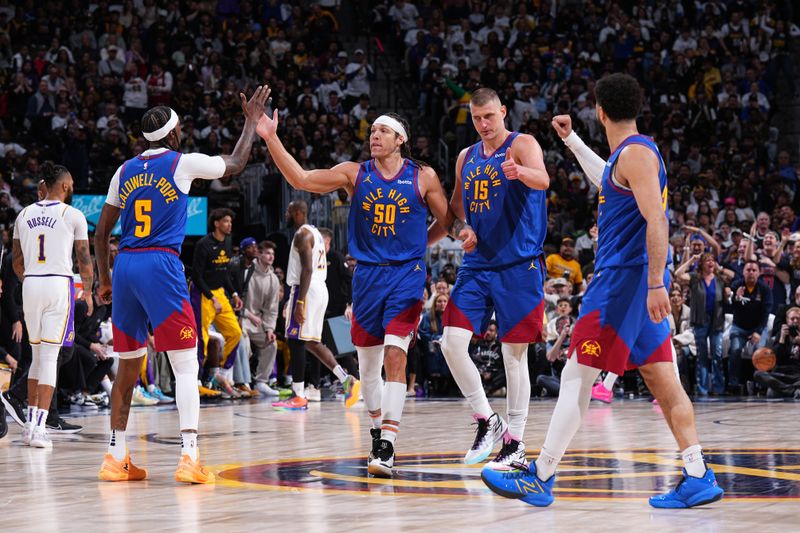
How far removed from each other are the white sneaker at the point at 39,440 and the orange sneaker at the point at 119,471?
209 centimetres

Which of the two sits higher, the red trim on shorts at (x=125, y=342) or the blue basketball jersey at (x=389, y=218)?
the blue basketball jersey at (x=389, y=218)

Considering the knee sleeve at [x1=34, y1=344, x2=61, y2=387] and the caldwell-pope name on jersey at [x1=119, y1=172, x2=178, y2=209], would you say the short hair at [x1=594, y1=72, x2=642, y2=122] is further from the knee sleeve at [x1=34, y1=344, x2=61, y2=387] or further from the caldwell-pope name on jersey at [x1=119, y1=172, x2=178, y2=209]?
the knee sleeve at [x1=34, y1=344, x2=61, y2=387]

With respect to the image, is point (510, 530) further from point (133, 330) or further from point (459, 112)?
point (459, 112)

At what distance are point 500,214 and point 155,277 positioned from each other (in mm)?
1975

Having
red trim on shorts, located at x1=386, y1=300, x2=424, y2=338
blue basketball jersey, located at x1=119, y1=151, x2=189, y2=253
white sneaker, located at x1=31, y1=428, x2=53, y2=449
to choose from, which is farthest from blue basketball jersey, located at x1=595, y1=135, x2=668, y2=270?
white sneaker, located at x1=31, y1=428, x2=53, y2=449

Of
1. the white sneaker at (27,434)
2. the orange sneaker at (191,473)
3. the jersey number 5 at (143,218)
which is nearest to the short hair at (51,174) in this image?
the white sneaker at (27,434)

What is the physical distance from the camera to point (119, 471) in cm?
638

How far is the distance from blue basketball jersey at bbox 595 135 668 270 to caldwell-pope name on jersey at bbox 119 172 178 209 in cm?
242

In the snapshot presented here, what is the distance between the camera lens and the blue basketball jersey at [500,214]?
670 centimetres

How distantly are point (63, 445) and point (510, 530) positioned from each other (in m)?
4.89

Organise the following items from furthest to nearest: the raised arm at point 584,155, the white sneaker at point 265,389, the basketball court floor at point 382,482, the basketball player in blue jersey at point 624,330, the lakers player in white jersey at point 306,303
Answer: the white sneaker at point 265,389 < the lakers player in white jersey at point 306,303 < the raised arm at point 584,155 < the basketball player in blue jersey at point 624,330 < the basketball court floor at point 382,482

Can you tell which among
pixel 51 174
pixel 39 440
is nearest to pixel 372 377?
pixel 39 440

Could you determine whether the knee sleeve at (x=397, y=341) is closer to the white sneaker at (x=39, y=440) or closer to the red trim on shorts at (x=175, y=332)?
the red trim on shorts at (x=175, y=332)

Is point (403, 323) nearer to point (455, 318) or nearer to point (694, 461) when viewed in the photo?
point (455, 318)
